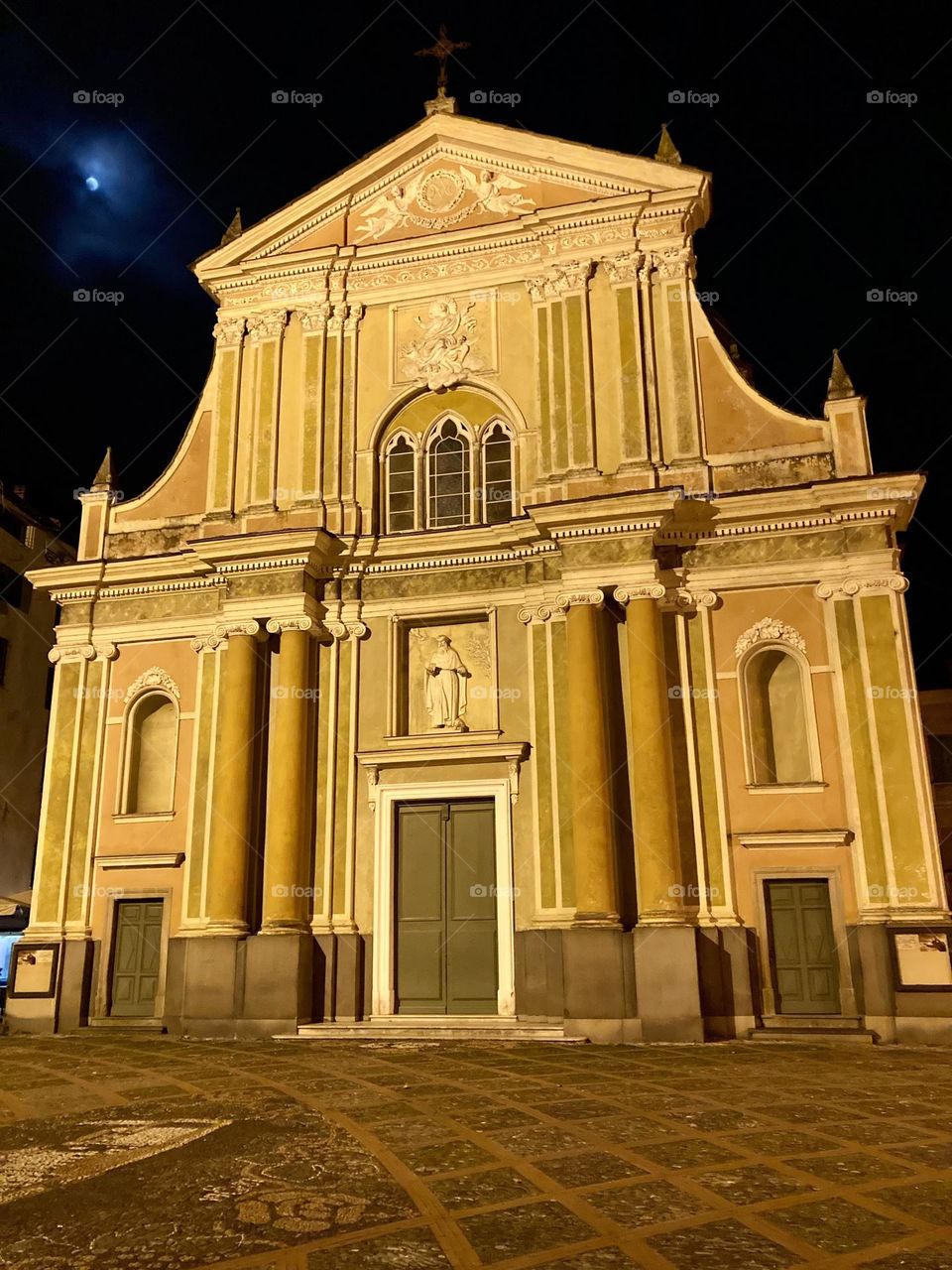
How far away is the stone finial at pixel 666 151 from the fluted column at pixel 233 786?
9407 mm

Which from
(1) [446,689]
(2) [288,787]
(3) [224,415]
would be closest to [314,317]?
(3) [224,415]

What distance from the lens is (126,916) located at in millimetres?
15664

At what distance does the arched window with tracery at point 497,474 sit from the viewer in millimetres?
16125

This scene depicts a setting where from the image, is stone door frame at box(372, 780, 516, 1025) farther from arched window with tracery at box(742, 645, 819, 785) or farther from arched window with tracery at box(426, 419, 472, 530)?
arched window with tracery at box(426, 419, 472, 530)

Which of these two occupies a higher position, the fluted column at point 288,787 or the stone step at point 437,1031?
the fluted column at point 288,787

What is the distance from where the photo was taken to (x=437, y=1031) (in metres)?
13.1

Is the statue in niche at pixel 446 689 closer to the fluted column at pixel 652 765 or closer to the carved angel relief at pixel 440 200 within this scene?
the fluted column at pixel 652 765

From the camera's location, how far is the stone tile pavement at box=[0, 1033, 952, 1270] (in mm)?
4484

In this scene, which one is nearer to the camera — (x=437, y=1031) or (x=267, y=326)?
(x=437, y=1031)

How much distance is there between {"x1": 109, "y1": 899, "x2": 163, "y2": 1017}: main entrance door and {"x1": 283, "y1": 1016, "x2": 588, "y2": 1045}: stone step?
2.71 meters

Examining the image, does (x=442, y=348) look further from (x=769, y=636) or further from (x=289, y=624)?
(x=769, y=636)

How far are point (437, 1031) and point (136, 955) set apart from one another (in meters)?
5.07
